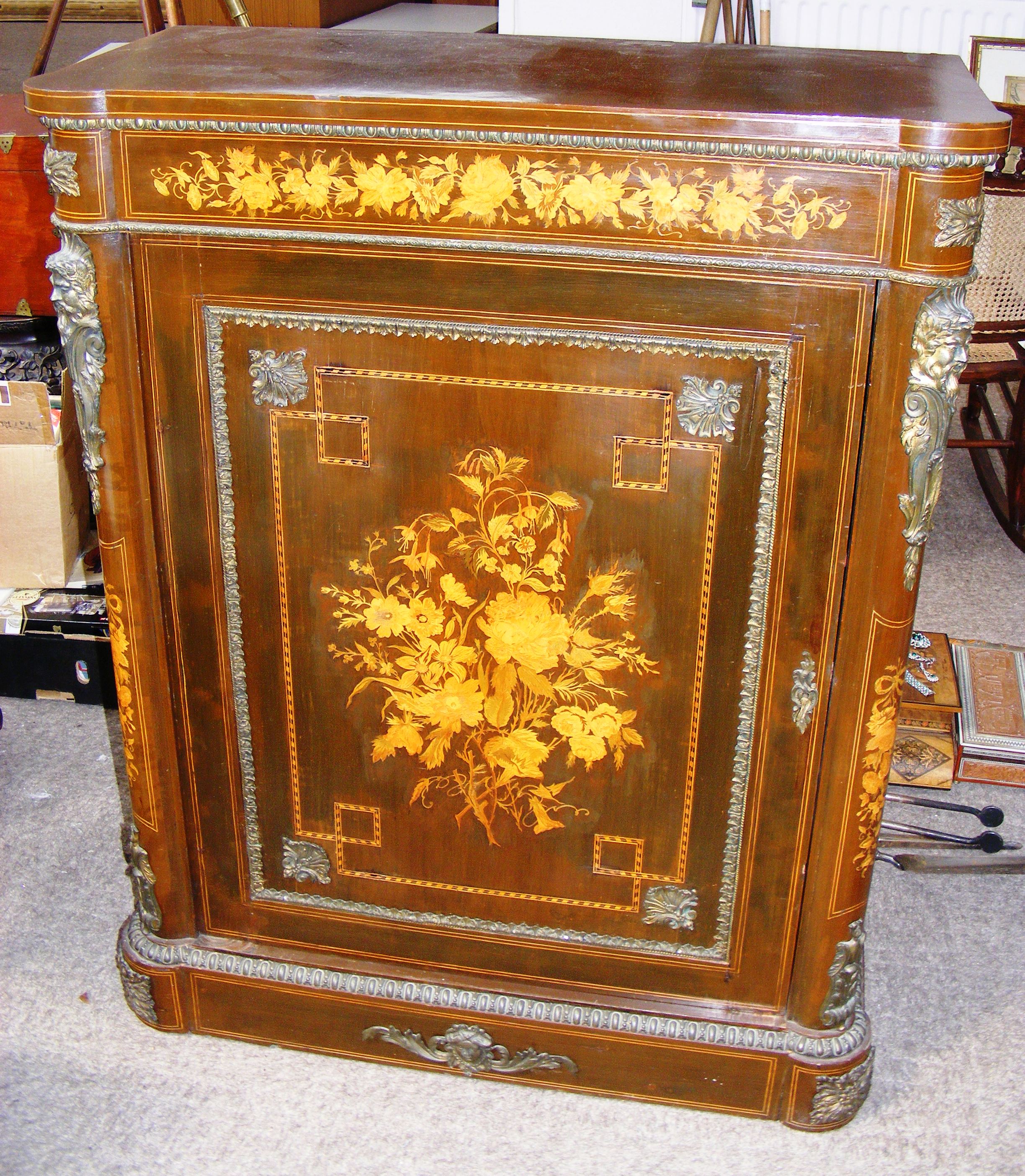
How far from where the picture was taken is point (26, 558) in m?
2.62

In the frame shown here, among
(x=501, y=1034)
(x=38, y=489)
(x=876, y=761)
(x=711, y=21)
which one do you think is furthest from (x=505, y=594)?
(x=711, y=21)

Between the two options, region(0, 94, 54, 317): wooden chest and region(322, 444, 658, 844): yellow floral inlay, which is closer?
region(322, 444, 658, 844): yellow floral inlay

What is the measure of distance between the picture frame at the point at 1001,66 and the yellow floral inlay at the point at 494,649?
126 inches

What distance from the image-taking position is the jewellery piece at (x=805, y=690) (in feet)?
4.85

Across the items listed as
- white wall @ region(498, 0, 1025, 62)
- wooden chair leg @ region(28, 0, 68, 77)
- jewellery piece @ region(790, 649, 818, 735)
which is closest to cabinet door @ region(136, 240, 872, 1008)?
jewellery piece @ region(790, 649, 818, 735)

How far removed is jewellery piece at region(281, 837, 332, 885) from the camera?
170cm

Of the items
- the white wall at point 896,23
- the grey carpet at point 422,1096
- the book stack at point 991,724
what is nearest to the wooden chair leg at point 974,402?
the white wall at point 896,23

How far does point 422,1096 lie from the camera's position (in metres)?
1.77

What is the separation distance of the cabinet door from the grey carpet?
198 millimetres

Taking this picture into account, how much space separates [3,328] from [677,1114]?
2.11 m

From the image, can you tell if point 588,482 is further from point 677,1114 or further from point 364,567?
point 677,1114

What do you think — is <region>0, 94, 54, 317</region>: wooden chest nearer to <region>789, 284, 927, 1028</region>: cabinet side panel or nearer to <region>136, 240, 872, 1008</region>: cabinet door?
<region>136, 240, 872, 1008</region>: cabinet door

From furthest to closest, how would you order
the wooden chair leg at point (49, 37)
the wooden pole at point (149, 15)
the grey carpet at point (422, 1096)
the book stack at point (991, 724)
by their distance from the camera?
1. the wooden chair leg at point (49, 37)
2. the book stack at point (991, 724)
3. the wooden pole at point (149, 15)
4. the grey carpet at point (422, 1096)

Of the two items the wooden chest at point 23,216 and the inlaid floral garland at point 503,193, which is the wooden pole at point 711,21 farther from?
the inlaid floral garland at point 503,193
